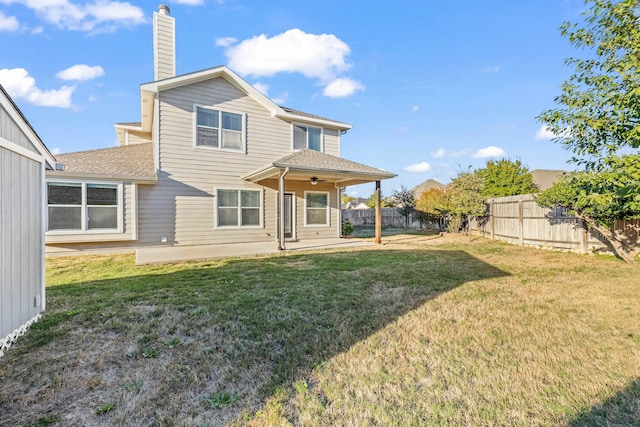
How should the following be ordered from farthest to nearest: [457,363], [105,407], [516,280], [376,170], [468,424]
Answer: [376,170] < [516,280] < [457,363] < [105,407] < [468,424]

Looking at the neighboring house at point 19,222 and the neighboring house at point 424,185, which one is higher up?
the neighboring house at point 424,185

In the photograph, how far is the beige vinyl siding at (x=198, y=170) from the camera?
33.2 ft

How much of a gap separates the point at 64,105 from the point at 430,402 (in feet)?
77.9

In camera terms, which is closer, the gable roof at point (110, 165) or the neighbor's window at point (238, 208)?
the gable roof at point (110, 165)

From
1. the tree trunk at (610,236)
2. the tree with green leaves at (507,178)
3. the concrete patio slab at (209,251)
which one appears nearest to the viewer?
the tree trunk at (610,236)

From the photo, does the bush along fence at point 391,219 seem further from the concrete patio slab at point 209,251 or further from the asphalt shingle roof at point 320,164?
the concrete patio slab at point 209,251

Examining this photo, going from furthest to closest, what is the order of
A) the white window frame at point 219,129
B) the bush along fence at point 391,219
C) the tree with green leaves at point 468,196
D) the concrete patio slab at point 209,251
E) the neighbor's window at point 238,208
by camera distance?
the bush along fence at point 391,219 < the tree with green leaves at point 468,196 < the neighbor's window at point 238,208 < the white window frame at point 219,129 < the concrete patio slab at point 209,251

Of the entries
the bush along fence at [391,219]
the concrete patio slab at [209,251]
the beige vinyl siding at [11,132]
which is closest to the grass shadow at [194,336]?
the concrete patio slab at [209,251]

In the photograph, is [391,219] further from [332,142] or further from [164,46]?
[164,46]

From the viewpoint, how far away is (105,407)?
6.97 ft

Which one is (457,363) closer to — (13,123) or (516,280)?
(516,280)

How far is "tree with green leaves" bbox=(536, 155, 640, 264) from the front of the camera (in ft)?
11.0

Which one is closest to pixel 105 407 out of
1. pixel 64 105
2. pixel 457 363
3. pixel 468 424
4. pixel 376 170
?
pixel 468 424

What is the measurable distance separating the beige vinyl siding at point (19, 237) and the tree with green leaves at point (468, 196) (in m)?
14.2
